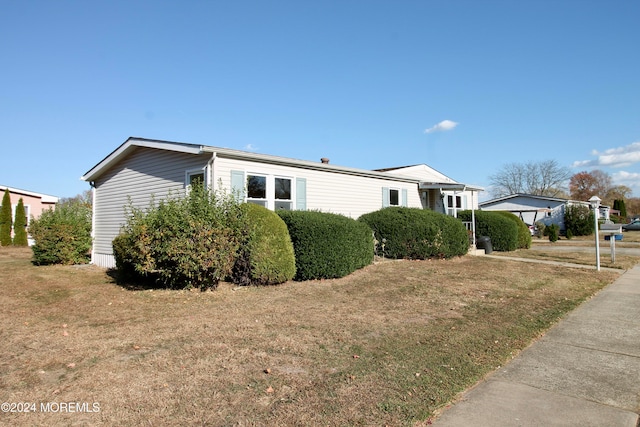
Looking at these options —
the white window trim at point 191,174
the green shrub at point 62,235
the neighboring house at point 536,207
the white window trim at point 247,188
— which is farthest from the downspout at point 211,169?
the neighboring house at point 536,207

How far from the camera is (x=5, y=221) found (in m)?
21.8

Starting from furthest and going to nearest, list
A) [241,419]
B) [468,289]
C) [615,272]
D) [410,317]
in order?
[615,272]
[468,289]
[410,317]
[241,419]

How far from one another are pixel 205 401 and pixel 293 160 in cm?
907

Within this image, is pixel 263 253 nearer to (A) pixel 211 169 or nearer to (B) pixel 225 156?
(A) pixel 211 169

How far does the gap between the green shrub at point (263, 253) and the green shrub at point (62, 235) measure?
7.70m

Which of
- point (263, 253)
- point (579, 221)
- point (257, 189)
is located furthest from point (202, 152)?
point (579, 221)

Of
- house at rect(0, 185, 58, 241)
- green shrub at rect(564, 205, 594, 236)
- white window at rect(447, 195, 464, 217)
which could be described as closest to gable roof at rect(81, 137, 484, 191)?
white window at rect(447, 195, 464, 217)

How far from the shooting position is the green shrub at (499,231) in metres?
17.5

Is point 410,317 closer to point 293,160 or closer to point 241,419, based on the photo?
point 241,419

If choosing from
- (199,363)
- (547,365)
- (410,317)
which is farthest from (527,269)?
(199,363)

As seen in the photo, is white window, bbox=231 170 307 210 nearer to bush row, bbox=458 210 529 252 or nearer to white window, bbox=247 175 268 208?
white window, bbox=247 175 268 208

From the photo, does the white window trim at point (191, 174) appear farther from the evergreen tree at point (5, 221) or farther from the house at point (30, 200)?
the evergreen tree at point (5, 221)

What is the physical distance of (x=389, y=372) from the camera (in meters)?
4.02

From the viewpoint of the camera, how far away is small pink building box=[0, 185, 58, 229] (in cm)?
2291
